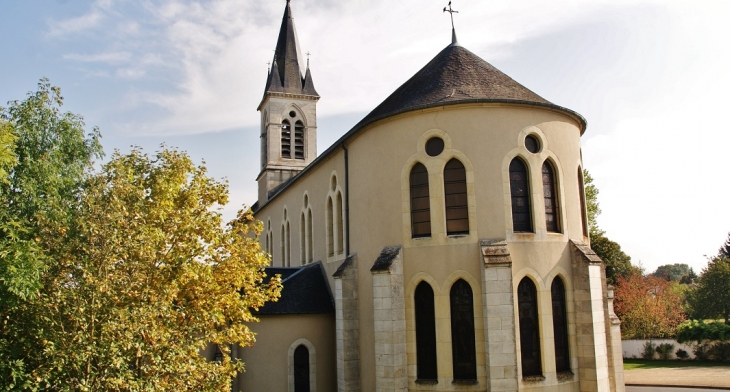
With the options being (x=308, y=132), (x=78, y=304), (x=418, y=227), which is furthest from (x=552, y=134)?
(x=308, y=132)

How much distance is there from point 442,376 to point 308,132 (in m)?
26.2

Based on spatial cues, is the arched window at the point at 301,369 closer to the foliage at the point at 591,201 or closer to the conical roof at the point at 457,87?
the conical roof at the point at 457,87

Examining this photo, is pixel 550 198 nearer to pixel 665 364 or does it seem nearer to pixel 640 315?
pixel 665 364

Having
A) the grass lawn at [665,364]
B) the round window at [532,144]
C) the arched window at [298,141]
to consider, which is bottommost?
the grass lawn at [665,364]

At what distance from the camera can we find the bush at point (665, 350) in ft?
124

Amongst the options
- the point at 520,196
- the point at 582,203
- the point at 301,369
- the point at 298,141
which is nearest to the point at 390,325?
the point at 520,196

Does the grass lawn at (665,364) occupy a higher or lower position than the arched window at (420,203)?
lower

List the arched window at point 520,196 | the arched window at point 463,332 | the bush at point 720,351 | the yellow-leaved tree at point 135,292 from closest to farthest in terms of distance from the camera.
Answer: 1. the yellow-leaved tree at point 135,292
2. the arched window at point 463,332
3. the arched window at point 520,196
4. the bush at point 720,351

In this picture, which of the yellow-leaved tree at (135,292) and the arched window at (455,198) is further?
the arched window at (455,198)

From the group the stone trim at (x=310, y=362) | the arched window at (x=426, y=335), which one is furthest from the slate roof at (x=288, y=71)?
the arched window at (x=426, y=335)

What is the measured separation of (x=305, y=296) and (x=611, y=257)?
36.0 m

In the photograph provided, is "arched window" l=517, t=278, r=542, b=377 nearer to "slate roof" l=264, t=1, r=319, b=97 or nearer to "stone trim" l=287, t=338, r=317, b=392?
"stone trim" l=287, t=338, r=317, b=392

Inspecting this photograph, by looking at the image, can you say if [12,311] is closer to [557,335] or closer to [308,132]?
[557,335]

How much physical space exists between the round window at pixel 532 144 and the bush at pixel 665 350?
28682 mm
